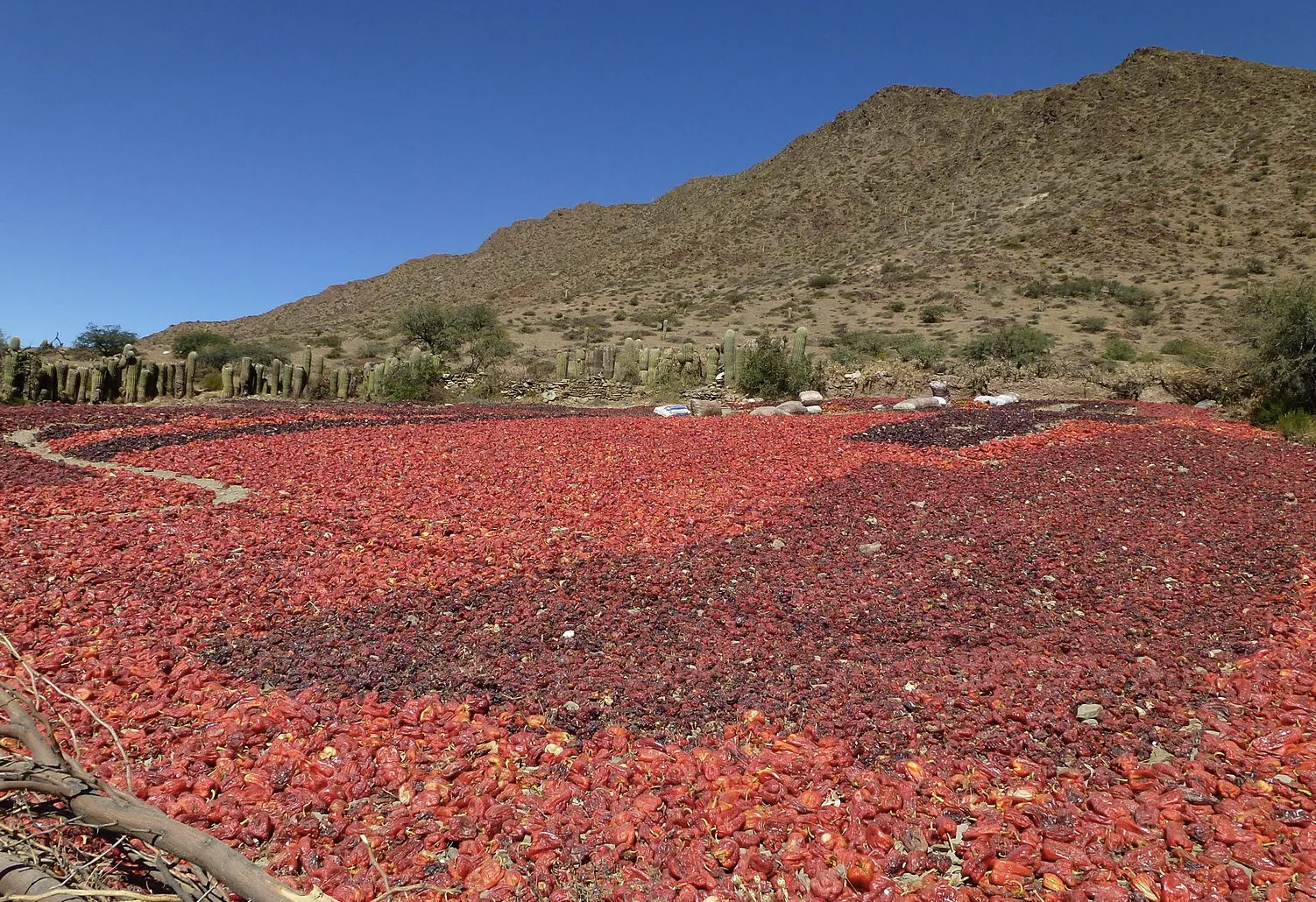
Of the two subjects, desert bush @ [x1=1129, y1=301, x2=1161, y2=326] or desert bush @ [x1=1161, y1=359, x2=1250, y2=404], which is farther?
desert bush @ [x1=1129, y1=301, x2=1161, y2=326]

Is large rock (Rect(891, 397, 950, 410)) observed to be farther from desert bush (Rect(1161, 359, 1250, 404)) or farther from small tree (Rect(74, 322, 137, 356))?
small tree (Rect(74, 322, 137, 356))

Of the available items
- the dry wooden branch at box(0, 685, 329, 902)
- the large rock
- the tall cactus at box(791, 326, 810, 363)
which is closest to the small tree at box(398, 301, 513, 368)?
the tall cactus at box(791, 326, 810, 363)

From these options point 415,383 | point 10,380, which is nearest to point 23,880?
point 415,383

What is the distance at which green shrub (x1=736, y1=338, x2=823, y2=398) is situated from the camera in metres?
21.7

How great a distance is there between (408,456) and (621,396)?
45.7 feet

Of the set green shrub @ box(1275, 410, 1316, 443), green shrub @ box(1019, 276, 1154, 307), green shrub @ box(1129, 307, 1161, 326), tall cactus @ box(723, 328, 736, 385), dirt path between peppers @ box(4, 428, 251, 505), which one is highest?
green shrub @ box(1019, 276, 1154, 307)

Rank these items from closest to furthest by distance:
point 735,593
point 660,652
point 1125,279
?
point 660,652, point 735,593, point 1125,279

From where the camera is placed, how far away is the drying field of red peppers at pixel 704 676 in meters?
2.82

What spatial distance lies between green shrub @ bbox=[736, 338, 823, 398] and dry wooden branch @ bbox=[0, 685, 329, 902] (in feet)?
66.3

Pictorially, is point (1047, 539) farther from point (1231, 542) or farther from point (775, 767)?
point (775, 767)

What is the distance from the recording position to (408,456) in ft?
32.8

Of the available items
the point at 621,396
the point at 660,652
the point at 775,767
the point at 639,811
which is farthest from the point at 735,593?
the point at 621,396

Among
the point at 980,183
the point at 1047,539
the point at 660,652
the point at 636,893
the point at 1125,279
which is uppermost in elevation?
the point at 980,183

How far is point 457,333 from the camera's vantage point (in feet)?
114
